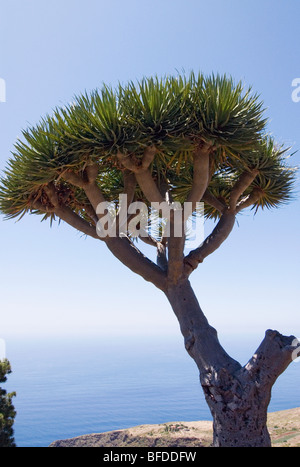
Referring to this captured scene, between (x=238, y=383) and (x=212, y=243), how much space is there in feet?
7.17

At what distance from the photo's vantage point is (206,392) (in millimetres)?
4957

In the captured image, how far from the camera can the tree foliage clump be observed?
7.74 meters

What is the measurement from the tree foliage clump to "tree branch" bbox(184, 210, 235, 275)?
4912mm

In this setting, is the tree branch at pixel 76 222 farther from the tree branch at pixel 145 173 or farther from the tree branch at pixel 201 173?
the tree branch at pixel 201 173

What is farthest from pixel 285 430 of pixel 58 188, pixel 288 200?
pixel 58 188

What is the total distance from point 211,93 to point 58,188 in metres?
2.84

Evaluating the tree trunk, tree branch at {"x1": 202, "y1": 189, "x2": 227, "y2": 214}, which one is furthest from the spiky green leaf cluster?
the tree trunk

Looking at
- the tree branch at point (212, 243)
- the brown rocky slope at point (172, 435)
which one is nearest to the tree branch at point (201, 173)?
the tree branch at point (212, 243)

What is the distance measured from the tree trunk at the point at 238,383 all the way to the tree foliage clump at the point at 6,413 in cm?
470

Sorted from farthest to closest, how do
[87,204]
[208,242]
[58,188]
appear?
[87,204] → [58,188] → [208,242]

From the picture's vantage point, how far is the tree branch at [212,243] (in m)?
5.99

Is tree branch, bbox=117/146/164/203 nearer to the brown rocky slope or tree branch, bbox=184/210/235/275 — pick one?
tree branch, bbox=184/210/235/275
